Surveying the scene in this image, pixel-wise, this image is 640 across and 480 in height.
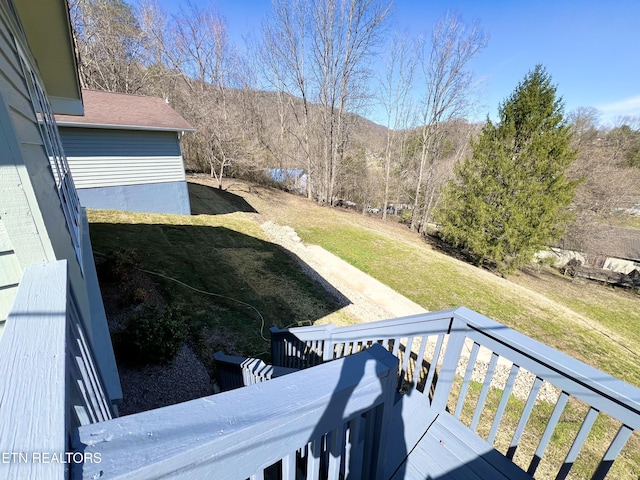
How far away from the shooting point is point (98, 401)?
55.7 inches

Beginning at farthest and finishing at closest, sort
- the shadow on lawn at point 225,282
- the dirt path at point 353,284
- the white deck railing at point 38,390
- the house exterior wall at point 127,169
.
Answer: the house exterior wall at point 127,169, the dirt path at point 353,284, the shadow on lawn at point 225,282, the white deck railing at point 38,390

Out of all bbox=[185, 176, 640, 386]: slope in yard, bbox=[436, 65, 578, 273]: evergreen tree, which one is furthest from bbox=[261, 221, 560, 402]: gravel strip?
bbox=[436, 65, 578, 273]: evergreen tree

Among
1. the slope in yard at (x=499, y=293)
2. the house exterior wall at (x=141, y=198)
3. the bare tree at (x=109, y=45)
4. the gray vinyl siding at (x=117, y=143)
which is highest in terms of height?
the bare tree at (x=109, y=45)

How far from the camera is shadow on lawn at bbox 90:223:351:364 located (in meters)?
5.09

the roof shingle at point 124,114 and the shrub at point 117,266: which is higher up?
the roof shingle at point 124,114

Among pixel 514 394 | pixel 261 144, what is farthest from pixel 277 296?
pixel 261 144

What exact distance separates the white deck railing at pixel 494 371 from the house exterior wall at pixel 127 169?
9.27 metres

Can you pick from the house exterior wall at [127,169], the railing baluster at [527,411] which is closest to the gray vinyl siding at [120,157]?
the house exterior wall at [127,169]

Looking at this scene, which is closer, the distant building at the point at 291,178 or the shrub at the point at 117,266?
the shrub at the point at 117,266

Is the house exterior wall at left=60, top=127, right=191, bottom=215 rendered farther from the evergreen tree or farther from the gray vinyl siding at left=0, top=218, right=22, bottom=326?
the evergreen tree

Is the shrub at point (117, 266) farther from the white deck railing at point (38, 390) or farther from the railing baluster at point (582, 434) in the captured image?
the railing baluster at point (582, 434)

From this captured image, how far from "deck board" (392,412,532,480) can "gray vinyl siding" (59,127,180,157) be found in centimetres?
1159

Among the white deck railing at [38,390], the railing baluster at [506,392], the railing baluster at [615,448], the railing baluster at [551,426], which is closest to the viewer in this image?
the white deck railing at [38,390]

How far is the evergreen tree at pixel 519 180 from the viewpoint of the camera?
11.0 metres
